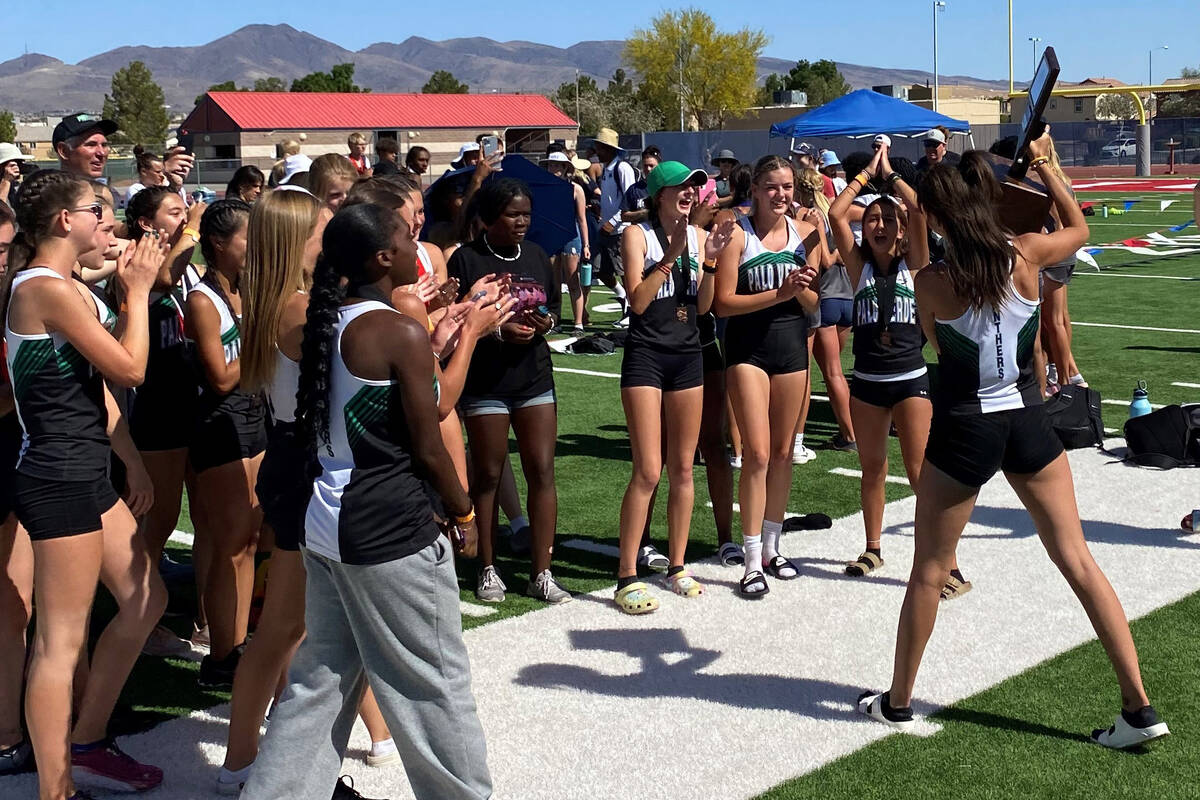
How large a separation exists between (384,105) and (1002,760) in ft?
260

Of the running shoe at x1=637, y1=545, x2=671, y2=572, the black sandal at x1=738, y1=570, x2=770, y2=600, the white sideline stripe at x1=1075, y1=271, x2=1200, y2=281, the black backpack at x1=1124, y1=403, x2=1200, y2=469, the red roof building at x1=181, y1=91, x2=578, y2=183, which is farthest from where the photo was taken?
the red roof building at x1=181, y1=91, x2=578, y2=183

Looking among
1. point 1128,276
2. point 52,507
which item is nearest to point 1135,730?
point 52,507

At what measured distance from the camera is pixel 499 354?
6109mm

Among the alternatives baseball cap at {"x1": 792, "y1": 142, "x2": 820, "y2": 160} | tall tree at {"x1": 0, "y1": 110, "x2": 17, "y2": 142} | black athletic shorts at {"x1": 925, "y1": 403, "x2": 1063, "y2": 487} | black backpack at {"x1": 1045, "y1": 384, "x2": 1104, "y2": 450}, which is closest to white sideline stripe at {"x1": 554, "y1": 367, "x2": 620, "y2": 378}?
baseball cap at {"x1": 792, "y1": 142, "x2": 820, "y2": 160}

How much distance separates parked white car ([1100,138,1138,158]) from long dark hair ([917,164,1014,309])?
51.7 m

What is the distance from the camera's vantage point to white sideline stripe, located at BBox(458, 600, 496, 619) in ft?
19.7

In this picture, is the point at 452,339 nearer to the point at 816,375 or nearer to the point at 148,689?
the point at 148,689

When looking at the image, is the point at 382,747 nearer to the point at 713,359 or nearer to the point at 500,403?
the point at 500,403

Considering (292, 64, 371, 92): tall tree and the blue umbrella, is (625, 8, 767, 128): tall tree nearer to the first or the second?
(292, 64, 371, 92): tall tree

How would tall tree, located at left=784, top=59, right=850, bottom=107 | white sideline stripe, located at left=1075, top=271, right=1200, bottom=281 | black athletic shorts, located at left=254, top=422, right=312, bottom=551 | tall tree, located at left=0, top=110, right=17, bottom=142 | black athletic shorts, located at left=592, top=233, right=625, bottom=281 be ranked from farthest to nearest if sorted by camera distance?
1. tall tree, located at left=784, top=59, right=850, bottom=107
2. tall tree, located at left=0, top=110, right=17, bottom=142
3. white sideline stripe, located at left=1075, top=271, right=1200, bottom=281
4. black athletic shorts, located at left=592, top=233, right=625, bottom=281
5. black athletic shorts, located at left=254, top=422, right=312, bottom=551

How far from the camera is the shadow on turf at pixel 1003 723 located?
4547 millimetres

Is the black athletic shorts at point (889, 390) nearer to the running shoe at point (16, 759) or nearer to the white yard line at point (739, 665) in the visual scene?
the white yard line at point (739, 665)

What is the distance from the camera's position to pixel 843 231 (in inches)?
249

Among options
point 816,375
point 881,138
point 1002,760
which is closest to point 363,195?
point 881,138
